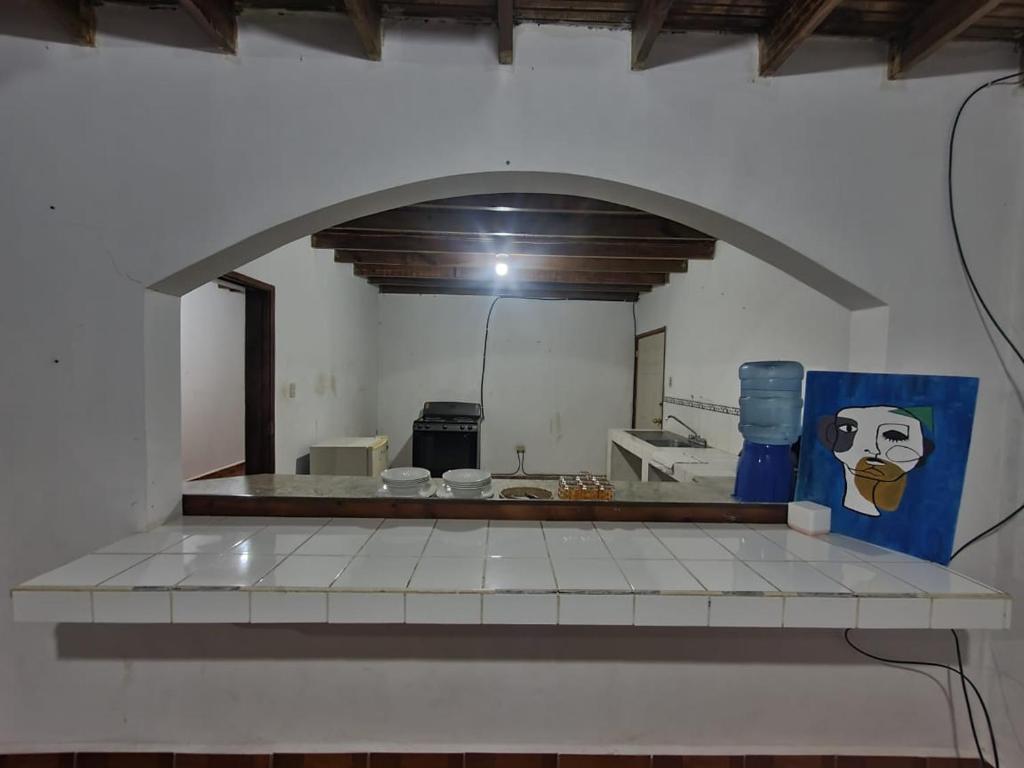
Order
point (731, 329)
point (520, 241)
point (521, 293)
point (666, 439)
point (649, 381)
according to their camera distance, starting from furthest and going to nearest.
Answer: point (521, 293) → point (649, 381) → point (666, 439) → point (520, 241) → point (731, 329)

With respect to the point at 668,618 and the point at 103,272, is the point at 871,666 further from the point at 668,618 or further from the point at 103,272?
the point at 103,272

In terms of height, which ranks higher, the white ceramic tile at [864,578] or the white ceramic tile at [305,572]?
the white ceramic tile at [864,578]

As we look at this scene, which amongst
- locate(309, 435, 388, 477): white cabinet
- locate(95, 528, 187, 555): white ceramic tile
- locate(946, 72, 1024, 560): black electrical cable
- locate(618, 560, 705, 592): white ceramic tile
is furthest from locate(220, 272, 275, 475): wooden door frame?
locate(946, 72, 1024, 560): black electrical cable

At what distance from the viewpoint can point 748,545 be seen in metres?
1.01

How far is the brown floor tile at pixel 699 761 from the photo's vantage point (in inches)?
43.0

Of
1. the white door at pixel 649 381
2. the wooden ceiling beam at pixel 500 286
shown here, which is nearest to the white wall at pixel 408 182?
the white door at pixel 649 381

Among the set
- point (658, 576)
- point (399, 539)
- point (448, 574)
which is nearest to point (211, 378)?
point (399, 539)

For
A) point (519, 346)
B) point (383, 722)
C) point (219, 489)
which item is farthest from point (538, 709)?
point (519, 346)

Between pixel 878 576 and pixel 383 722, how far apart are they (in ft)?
4.14

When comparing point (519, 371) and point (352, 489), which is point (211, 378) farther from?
point (519, 371)

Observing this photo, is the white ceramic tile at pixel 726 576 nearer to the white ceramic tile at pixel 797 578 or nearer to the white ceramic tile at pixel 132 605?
the white ceramic tile at pixel 797 578

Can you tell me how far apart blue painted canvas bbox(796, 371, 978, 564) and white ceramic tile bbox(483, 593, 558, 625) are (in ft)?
2.65

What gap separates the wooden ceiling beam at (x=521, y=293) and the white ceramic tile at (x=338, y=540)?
3281mm

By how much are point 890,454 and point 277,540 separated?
1.54m
